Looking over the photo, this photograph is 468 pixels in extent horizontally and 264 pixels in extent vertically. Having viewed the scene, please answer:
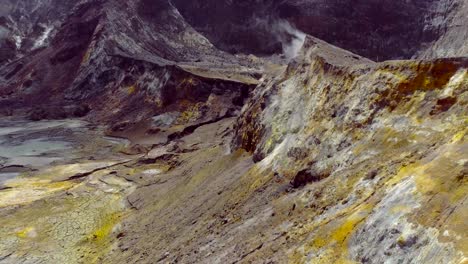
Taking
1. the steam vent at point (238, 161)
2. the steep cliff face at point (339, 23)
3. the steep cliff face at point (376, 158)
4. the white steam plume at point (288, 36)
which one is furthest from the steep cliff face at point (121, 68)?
the steep cliff face at point (376, 158)

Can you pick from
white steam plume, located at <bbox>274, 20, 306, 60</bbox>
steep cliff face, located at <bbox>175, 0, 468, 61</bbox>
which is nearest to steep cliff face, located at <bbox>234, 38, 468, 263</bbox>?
white steam plume, located at <bbox>274, 20, 306, 60</bbox>

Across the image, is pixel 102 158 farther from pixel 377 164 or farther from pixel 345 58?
pixel 377 164

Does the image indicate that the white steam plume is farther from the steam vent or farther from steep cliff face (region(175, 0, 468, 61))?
A: the steam vent

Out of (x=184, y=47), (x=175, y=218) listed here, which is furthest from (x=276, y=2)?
(x=175, y=218)

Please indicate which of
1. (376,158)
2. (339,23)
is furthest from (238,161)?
(339,23)

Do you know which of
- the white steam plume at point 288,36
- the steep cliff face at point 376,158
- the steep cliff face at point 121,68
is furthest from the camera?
the white steam plume at point 288,36

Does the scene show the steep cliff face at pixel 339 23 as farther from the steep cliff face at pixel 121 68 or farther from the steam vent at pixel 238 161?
the steam vent at pixel 238 161

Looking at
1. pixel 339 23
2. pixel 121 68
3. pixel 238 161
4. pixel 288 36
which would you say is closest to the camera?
pixel 238 161

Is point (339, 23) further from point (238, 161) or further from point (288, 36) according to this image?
point (238, 161)
